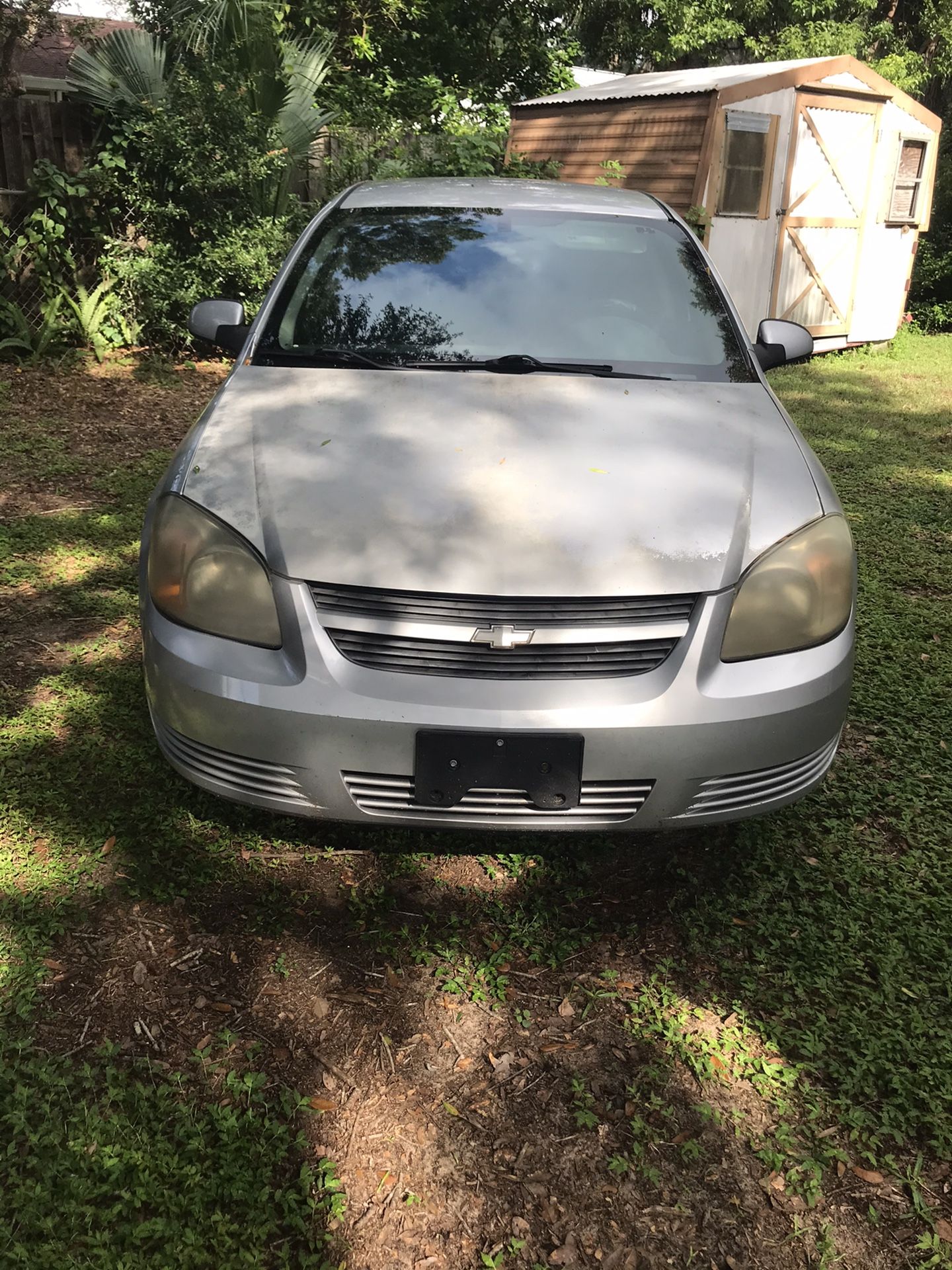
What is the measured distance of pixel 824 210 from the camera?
463 inches

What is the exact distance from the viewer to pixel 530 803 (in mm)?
2217

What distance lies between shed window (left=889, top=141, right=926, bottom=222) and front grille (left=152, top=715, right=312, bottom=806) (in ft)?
42.0

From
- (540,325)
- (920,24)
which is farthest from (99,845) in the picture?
(920,24)

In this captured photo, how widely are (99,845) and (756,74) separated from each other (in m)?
10.8

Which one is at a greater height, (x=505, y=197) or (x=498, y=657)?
(x=505, y=197)

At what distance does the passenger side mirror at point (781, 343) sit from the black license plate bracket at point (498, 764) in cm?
204

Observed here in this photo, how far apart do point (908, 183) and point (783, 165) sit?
2.77 m

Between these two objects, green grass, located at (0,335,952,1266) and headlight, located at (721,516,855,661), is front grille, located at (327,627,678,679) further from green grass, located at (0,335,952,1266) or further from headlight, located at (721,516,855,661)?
green grass, located at (0,335,952,1266)

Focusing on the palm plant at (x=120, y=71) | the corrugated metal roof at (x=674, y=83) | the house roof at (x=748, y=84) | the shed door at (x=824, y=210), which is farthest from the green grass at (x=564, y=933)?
the shed door at (x=824, y=210)

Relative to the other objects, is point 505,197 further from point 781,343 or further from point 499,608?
point 499,608

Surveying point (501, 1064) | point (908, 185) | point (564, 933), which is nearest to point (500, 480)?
point (564, 933)

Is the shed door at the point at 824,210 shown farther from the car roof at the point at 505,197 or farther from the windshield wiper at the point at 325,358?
the windshield wiper at the point at 325,358

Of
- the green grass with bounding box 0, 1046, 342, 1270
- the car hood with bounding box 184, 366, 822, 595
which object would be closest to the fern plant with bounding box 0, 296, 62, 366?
the car hood with bounding box 184, 366, 822, 595

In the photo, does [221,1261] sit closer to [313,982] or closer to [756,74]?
[313,982]
